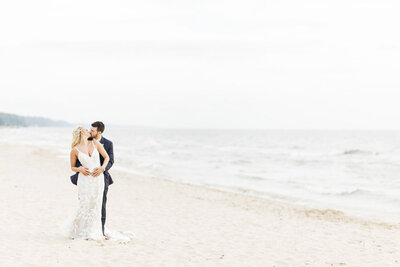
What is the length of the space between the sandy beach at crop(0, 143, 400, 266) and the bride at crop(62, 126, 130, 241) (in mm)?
228

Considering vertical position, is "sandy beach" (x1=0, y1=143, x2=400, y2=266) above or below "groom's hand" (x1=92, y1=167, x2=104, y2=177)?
below

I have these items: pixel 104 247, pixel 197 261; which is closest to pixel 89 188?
pixel 104 247

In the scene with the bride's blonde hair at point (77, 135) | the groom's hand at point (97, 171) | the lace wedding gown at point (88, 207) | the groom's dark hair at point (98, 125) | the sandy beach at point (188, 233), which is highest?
the groom's dark hair at point (98, 125)

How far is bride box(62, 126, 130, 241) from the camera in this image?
6.49 m

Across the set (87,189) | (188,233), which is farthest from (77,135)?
(188,233)

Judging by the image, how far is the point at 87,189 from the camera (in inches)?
262

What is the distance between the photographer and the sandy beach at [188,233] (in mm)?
6422

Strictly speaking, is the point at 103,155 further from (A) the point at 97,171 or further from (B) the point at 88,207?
(B) the point at 88,207

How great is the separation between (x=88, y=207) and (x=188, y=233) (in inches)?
103

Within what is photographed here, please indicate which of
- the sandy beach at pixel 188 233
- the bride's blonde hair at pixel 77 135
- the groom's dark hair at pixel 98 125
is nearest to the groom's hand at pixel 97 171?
the bride's blonde hair at pixel 77 135

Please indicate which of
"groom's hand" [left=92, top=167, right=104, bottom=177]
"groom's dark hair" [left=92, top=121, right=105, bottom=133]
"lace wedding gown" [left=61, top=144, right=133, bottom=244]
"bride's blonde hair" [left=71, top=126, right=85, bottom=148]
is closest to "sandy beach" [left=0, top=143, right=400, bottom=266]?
"lace wedding gown" [left=61, top=144, right=133, bottom=244]

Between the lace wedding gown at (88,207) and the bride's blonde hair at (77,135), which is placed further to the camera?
the lace wedding gown at (88,207)

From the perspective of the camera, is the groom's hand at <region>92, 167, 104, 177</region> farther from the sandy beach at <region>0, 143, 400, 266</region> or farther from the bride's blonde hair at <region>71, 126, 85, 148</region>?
the sandy beach at <region>0, 143, 400, 266</region>

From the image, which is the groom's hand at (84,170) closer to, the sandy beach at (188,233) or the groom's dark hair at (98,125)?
the groom's dark hair at (98,125)
